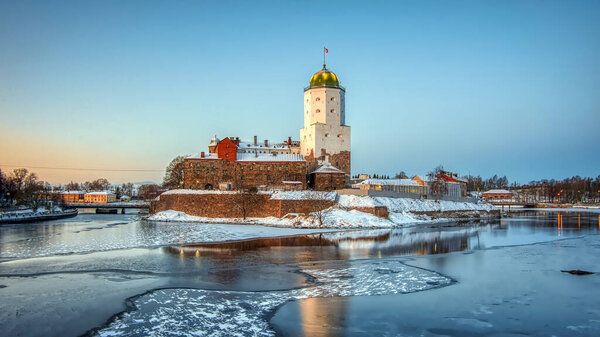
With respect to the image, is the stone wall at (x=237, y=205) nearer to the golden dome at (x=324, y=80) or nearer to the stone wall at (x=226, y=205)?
the stone wall at (x=226, y=205)

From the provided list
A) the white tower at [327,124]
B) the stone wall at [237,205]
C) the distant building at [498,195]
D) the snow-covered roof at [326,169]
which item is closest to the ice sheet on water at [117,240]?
the stone wall at [237,205]

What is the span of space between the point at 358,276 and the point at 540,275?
578 centimetres

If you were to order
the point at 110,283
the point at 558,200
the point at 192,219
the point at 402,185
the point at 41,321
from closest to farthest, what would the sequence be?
the point at 41,321 < the point at 110,283 < the point at 192,219 < the point at 402,185 < the point at 558,200

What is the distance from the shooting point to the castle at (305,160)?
4250 centimetres

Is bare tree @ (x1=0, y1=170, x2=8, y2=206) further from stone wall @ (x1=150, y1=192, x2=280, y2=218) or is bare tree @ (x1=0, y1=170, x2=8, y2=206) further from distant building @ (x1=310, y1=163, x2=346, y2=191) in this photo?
distant building @ (x1=310, y1=163, x2=346, y2=191)

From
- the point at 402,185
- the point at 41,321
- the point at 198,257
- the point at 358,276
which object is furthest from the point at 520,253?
the point at 402,185

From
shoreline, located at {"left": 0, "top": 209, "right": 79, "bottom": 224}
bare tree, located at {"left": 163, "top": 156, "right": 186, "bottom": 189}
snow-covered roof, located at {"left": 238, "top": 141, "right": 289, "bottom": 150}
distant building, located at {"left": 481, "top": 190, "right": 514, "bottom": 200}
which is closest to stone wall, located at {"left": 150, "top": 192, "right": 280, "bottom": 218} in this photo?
bare tree, located at {"left": 163, "top": 156, "right": 186, "bottom": 189}

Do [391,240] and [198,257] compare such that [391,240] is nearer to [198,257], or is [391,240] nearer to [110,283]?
[198,257]

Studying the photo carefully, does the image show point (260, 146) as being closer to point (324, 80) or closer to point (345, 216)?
point (324, 80)

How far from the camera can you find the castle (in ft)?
139

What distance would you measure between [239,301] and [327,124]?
1466 inches

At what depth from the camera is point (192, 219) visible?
36750 millimetres

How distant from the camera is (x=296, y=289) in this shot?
478 inches

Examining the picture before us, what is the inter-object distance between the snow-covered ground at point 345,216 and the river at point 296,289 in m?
11.0
